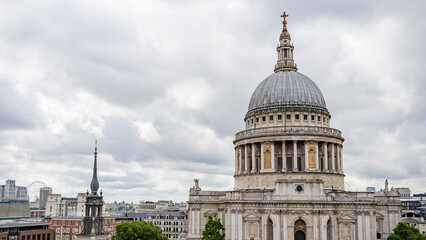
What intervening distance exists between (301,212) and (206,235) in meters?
15.0

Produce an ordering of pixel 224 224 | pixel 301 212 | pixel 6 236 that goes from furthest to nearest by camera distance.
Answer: pixel 6 236 < pixel 224 224 < pixel 301 212

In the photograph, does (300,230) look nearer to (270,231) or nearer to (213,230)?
(270,231)

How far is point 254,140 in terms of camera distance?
73000 millimetres

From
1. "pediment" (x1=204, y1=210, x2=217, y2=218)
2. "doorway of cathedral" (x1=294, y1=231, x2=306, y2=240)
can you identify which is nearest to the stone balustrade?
"pediment" (x1=204, y1=210, x2=217, y2=218)

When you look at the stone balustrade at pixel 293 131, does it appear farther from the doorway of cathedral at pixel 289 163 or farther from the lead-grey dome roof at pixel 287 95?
the doorway of cathedral at pixel 289 163

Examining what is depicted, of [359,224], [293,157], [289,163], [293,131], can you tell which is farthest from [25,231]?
[359,224]

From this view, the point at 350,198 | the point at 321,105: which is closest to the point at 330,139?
the point at 321,105

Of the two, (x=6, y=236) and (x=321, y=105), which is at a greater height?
(x=321, y=105)

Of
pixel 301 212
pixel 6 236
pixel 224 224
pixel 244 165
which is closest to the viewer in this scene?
pixel 301 212

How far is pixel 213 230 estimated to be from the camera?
64.5m

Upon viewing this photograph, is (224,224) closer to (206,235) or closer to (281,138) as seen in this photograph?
(206,235)

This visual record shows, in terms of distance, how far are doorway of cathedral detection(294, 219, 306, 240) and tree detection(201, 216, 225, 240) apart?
456 inches

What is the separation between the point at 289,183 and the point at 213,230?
45.7 feet

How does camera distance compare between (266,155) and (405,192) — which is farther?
(405,192)
